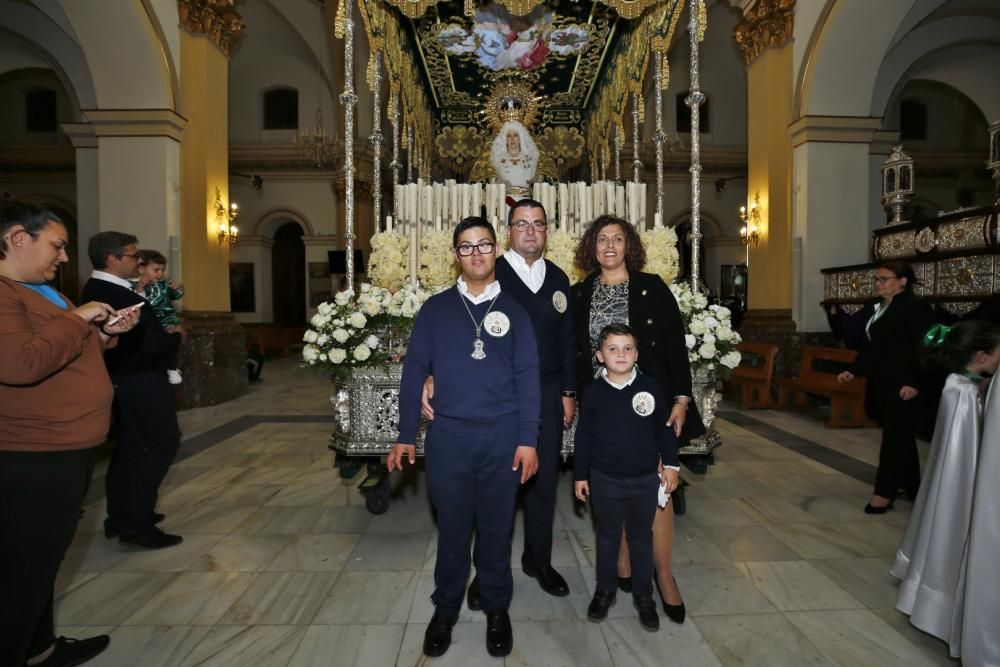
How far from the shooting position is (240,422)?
8734 millimetres

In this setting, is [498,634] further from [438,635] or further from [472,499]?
[472,499]

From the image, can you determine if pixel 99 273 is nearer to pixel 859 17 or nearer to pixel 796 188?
pixel 796 188

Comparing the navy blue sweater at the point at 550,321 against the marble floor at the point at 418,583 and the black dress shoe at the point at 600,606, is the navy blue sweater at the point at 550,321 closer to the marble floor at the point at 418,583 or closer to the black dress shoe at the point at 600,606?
the black dress shoe at the point at 600,606

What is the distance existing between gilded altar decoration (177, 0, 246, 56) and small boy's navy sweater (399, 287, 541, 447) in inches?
397

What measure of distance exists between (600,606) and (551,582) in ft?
1.37

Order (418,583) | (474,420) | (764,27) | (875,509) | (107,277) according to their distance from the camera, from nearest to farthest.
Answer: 1. (474,420)
2. (418,583)
3. (107,277)
4. (875,509)
5. (764,27)

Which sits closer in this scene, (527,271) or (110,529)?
(527,271)

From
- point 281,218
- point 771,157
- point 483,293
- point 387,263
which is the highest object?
point 281,218

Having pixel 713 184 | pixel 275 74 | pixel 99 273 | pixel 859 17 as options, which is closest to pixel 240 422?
pixel 99 273

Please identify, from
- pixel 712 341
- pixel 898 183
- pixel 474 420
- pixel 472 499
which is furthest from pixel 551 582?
pixel 898 183

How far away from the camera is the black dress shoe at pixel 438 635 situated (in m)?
2.77

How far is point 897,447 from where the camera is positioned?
4641 mm

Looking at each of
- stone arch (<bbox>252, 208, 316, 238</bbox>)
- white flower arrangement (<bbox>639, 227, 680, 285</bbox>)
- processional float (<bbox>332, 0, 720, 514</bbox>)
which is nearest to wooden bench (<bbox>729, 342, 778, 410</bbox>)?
processional float (<bbox>332, 0, 720, 514</bbox>)

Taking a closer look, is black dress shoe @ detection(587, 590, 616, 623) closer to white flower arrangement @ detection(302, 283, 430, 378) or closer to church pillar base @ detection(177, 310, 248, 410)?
white flower arrangement @ detection(302, 283, 430, 378)
